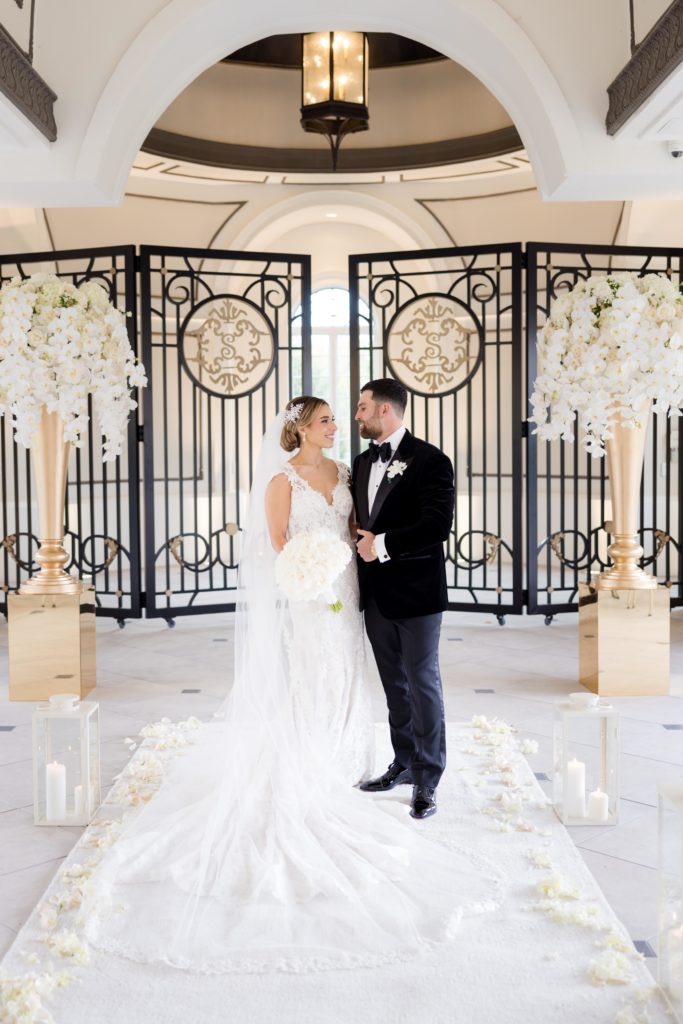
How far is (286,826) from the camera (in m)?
3.35

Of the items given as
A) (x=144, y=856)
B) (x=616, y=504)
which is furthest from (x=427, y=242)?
(x=144, y=856)

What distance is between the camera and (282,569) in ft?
12.1

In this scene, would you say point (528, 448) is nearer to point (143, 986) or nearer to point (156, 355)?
point (143, 986)

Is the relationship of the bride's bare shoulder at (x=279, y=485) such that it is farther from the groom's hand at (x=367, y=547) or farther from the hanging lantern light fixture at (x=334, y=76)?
the hanging lantern light fixture at (x=334, y=76)

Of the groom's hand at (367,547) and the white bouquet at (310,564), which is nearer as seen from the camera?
the white bouquet at (310,564)

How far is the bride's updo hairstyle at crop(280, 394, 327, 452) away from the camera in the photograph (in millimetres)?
3916

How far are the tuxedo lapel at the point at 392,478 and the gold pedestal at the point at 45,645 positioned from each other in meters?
2.65

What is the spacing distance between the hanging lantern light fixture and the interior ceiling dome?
8.43 feet

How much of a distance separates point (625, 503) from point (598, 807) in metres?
2.59

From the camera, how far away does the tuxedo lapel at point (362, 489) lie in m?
3.99

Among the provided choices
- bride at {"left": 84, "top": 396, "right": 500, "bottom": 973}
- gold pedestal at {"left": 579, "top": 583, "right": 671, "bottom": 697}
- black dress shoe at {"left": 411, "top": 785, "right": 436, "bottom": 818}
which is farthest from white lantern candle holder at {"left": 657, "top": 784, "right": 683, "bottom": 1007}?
gold pedestal at {"left": 579, "top": 583, "right": 671, "bottom": 697}

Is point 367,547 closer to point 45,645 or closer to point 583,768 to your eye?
point 583,768

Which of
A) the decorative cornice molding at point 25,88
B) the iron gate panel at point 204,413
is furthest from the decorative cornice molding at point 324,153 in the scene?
→ the decorative cornice molding at point 25,88

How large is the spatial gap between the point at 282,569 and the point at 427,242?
8.25m
